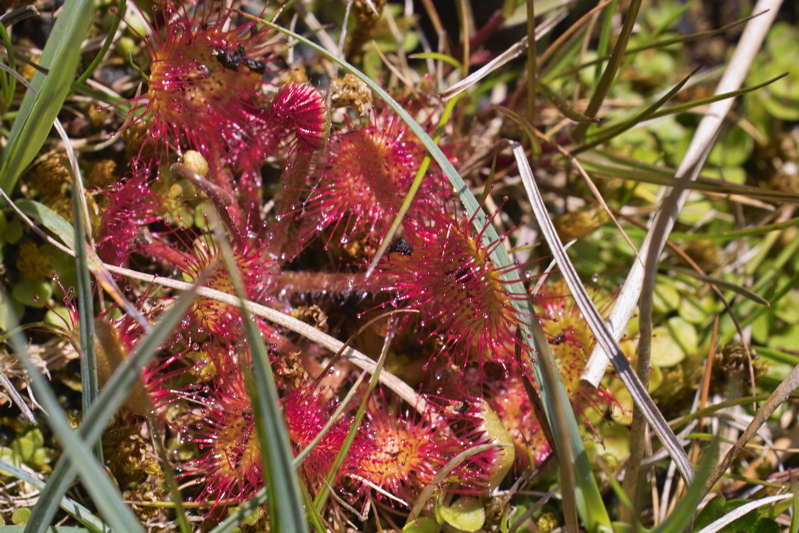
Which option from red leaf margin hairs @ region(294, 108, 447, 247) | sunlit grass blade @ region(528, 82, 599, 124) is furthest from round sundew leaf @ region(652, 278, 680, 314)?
red leaf margin hairs @ region(294, 108, 447, 247)

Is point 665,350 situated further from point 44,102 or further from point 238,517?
point 44,102

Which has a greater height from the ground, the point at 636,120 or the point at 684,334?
the point at 636,120

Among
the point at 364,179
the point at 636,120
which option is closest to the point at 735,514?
the point at 636,120

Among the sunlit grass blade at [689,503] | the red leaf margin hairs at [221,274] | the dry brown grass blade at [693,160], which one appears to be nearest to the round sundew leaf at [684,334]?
the dry brown grass blade at [693,160]

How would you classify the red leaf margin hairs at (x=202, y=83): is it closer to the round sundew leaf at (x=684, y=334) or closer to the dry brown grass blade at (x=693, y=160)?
the dry brown grass blade at (x=693, y=160)

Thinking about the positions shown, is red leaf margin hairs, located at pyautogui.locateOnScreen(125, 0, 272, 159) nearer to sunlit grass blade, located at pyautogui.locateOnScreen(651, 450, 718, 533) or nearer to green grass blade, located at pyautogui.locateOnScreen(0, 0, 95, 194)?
green grass blade, located at pyautogui.locateOnScreen(0, 0, 95, 194)

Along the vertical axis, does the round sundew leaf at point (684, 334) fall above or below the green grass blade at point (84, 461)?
below
